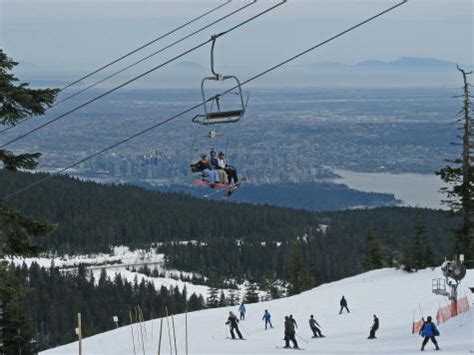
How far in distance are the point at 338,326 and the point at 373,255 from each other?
29687 millimetres

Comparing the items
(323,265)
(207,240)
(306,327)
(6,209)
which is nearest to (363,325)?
(306,327)

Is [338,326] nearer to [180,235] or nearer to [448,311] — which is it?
[448,311]

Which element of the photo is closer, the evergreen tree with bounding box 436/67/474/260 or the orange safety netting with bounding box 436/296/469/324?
the orange safety netting with bounding box 436/296/469/324

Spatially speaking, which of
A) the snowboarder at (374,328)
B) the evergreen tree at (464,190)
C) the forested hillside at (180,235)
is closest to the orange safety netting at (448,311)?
the snowboarder at (374,328)

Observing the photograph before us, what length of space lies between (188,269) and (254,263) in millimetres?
9712

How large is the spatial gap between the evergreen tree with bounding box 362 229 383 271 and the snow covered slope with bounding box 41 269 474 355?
1290 cm

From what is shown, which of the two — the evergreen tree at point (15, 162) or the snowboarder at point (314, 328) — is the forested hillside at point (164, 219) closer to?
the snowboarder at point (314, 328)

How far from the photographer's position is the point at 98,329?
8094 centimetres

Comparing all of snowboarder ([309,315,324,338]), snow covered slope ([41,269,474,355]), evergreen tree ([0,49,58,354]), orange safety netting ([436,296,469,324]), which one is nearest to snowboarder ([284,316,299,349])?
snow covered slope ([41,269,474,355])

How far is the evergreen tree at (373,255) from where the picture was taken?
203 ft

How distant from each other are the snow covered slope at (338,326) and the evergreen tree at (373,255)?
12897 millimetres

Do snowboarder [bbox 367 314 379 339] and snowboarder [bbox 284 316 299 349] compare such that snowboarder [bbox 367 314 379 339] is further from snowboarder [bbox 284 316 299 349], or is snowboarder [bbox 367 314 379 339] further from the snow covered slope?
snowboarder [bbox 284 316 299 349]

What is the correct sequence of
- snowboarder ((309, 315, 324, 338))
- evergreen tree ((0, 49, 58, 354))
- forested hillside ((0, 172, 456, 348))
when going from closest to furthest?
evergreen tree ((0, 49, 58, 354)) → snowboarder ((309, 315, 324, 338)) → forested hillside ((0, 172, 456, 348))

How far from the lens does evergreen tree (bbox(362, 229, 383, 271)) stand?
6178cm
